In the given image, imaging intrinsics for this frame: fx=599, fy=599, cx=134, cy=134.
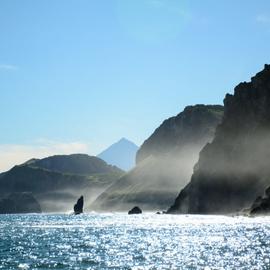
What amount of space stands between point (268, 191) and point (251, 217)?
10654mm

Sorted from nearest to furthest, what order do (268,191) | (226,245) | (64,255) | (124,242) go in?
1. (64,255)
2. (226,245)
3. (124,242)
4. (268,191)

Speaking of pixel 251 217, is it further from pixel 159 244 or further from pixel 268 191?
pixel 159 244

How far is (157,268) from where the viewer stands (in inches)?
2699

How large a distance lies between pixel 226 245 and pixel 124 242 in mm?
22934

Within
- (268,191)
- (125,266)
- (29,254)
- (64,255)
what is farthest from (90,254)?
(268,191)

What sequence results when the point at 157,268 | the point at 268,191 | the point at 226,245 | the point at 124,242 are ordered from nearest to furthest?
the point at 157,268 < the point at 226,245 < the point at 124,242 < the point at 268,191

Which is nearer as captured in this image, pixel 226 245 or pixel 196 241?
pixel 226 245

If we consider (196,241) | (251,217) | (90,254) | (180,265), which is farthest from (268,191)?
(180,265)

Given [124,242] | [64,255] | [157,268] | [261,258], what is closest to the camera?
[157,268]

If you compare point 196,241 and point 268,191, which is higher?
point 268,191

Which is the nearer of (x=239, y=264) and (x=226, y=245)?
(x=239, y=264)

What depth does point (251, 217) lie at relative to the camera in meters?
197

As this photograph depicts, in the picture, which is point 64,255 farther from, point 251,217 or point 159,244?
point 251,217

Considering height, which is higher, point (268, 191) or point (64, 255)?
point (268, 191)
